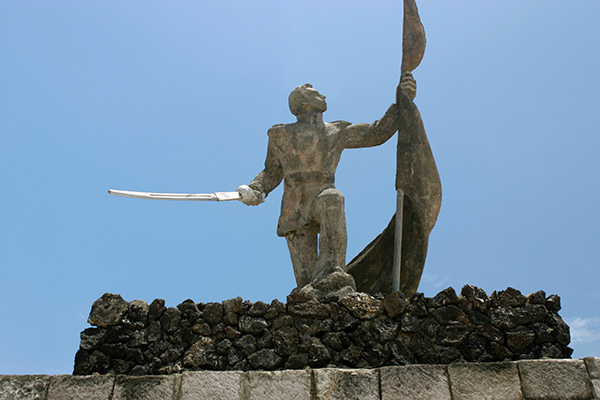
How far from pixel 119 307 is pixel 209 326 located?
737 mm

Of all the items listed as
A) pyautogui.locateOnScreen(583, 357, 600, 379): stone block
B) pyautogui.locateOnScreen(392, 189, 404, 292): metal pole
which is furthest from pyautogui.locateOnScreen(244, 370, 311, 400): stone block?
pyautogui.locateOnScreen(583, 357, 600, 379): stone block

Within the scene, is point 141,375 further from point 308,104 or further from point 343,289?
point 308,104

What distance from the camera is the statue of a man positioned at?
225 inches

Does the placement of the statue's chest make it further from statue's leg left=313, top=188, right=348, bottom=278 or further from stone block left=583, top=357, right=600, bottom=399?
stone block left=583, top=357, right=600, bottom=399

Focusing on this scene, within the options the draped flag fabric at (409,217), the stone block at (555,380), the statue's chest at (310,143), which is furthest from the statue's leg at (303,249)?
the stone block at (555,380)

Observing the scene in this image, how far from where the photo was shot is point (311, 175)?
6148 mm

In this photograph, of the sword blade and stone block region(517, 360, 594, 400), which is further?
the sword blade

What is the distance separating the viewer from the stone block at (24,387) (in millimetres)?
4559

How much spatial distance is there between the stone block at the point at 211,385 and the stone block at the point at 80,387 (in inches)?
22.7

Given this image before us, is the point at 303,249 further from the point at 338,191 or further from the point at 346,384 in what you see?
the point at 346,384

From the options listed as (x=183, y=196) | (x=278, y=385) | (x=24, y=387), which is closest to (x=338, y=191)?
(x=183, y=196)

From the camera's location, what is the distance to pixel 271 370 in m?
4.61

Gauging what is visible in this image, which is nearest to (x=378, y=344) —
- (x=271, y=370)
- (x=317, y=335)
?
(x=317, y=335)

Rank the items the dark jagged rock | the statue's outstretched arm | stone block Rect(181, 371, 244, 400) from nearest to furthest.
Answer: stone block Rect(181, 371, 244, 400) < the dark jagged rock < the statue's outstretched arm
